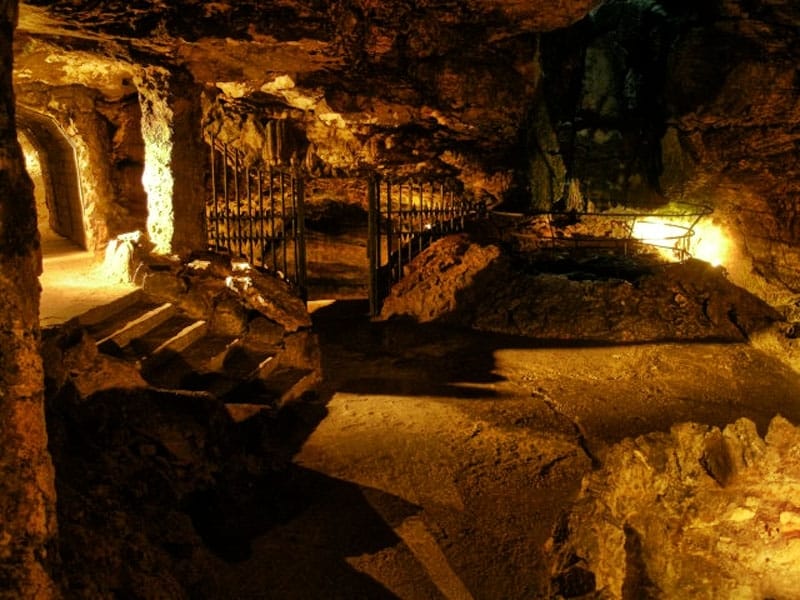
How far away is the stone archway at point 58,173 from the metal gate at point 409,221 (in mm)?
4701

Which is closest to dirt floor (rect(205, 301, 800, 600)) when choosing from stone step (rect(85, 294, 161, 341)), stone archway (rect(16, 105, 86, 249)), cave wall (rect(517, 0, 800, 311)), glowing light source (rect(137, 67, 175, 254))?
stone step (rect(85, 294, 161, 341))

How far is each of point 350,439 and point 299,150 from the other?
24.0ft

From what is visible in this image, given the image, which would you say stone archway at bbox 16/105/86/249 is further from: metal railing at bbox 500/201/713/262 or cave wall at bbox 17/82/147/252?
metal railing at bbox 500/201/713/262

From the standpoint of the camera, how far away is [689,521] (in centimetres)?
425

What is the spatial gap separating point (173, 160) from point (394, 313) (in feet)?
14.6

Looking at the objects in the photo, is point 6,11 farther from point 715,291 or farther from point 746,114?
point 746,114

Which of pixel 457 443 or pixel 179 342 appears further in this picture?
pixel 179 342

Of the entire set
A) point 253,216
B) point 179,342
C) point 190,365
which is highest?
point 253,216

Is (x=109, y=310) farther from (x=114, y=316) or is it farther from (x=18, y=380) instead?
(x=18, y=380)

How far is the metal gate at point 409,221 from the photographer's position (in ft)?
37.4

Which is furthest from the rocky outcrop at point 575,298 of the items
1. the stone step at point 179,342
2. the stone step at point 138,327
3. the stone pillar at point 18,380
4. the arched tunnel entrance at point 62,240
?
the stone pillar at point 18,380

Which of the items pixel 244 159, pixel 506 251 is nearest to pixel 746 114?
pixel 506 251

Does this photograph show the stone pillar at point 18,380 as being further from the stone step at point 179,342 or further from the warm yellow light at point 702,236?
the warm yellow light at point 702,236

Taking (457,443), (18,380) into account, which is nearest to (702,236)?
(457,443)
